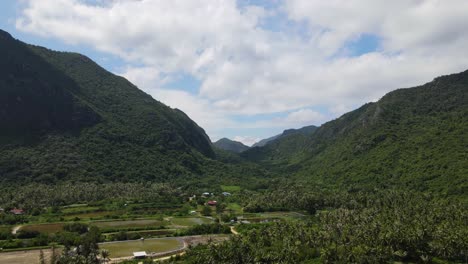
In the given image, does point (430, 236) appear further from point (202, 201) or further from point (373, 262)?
point (202, 201)

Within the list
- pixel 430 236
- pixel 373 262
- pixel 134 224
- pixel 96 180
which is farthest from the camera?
pixel 96 180

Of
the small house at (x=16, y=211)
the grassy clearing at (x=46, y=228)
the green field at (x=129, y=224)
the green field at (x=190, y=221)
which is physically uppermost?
the small house at (x=16, y=211)

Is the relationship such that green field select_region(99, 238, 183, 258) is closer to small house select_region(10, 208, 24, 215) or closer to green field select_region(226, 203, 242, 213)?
green field select_region(226, 203, 242, 213)

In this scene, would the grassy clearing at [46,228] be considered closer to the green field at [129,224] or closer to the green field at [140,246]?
the green field at [129,224]

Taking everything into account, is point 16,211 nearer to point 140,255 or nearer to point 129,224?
point 129,224

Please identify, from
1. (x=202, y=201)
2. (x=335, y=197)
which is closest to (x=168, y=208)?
(x=202, y=201)

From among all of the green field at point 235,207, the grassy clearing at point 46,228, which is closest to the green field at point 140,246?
the grassy clearing at point 46,228

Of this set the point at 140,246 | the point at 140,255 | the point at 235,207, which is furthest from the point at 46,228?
the point at 235,207
